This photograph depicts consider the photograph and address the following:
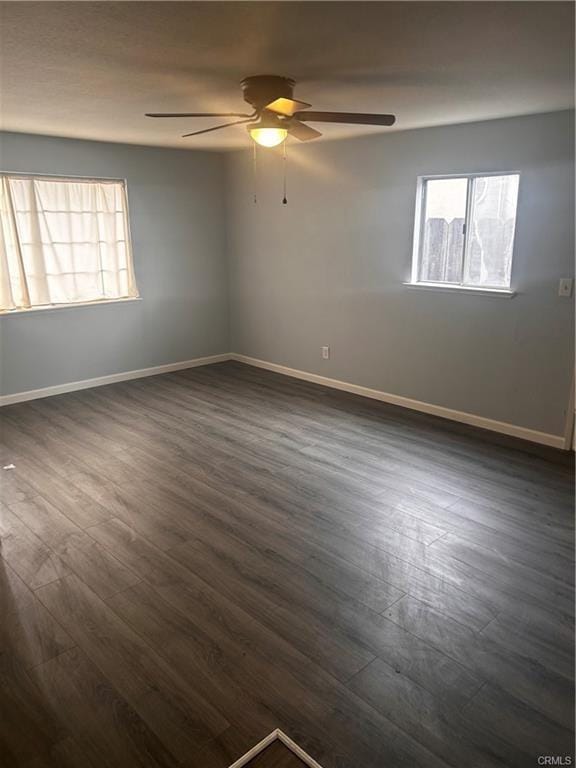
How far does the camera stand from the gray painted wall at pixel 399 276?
3.87m

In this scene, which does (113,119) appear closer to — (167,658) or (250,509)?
(250,509)

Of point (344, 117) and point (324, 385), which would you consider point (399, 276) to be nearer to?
point (324, 385)

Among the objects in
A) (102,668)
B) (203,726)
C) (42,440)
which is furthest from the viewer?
(42,440)

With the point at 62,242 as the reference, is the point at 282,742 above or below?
below

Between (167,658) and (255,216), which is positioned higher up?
(255,216)

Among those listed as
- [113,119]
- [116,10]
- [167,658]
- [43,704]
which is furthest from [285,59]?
[43,704]

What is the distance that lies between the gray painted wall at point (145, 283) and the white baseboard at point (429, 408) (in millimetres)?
992

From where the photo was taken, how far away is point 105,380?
5.71 metres

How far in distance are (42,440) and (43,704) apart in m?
2.65

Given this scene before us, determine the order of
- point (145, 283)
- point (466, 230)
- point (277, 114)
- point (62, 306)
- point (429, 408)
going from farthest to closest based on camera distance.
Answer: point (145, 283)
point (62, 306)
point (429, 408)
point (466, 230)
point (277, 114)

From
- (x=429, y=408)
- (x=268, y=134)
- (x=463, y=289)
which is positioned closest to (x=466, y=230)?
(x=463, y=289)

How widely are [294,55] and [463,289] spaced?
2499 mm

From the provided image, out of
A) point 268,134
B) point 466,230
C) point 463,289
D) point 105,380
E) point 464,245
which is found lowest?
point 105,380

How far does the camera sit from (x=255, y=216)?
599cm
